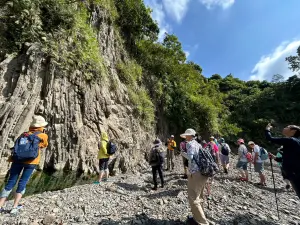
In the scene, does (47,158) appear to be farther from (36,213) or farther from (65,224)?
(65,224)

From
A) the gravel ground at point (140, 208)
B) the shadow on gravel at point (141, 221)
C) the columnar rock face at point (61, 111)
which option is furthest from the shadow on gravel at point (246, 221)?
the columnar rock face at point (61, 111)

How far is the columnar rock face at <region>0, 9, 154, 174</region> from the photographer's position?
8.39 meters

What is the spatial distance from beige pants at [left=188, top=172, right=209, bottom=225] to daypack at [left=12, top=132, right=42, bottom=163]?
3.67 metres

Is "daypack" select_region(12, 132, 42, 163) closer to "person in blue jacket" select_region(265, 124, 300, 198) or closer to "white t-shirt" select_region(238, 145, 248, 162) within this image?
"person in blue jacket" select_region(265, 124, 300, 198)

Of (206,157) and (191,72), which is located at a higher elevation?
→ (191,72)

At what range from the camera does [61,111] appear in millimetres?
9867

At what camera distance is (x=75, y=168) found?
383 inches

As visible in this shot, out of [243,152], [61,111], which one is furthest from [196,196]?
[61,111]

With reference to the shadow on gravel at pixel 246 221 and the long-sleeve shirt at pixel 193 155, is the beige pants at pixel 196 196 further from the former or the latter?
the shadow on gravel at pixel 246 221

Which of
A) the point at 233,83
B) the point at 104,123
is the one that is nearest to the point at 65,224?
the point at 104,123

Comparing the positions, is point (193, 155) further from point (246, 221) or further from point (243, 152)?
point (243, 152)

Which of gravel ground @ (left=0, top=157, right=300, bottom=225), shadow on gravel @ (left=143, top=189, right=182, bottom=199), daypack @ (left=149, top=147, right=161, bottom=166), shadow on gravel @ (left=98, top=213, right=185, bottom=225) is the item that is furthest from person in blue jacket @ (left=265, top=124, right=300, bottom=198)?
daypack @ (left=149, top=147, right=161, bottom=166)

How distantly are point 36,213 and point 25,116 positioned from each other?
544 centimetres

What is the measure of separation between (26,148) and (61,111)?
619 cm
